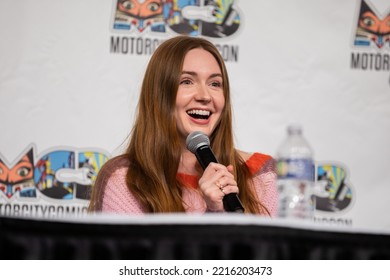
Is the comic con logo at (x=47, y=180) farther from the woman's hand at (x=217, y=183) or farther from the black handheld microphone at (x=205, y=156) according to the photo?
the woman's hand at (x=217, y=183)

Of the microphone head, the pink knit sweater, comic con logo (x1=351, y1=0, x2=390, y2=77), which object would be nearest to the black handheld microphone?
the microphone head

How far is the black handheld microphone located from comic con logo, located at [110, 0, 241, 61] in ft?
3.17

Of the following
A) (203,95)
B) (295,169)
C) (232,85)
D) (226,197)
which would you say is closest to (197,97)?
(203,95)

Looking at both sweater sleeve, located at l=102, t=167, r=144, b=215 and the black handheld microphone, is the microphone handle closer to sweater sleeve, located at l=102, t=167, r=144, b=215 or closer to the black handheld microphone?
the black handheld microphone

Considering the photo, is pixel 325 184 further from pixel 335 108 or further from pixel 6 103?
pixel 6 103

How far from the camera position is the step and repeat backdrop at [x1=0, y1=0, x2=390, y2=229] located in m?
2.36

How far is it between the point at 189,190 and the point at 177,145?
0.44ft

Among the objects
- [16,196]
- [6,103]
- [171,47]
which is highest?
[171,47]

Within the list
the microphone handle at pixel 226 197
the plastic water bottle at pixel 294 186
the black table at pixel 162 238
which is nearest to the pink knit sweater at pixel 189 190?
the microphone handle at pixel 226 197

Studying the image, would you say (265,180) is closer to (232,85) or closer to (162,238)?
(232,85)
